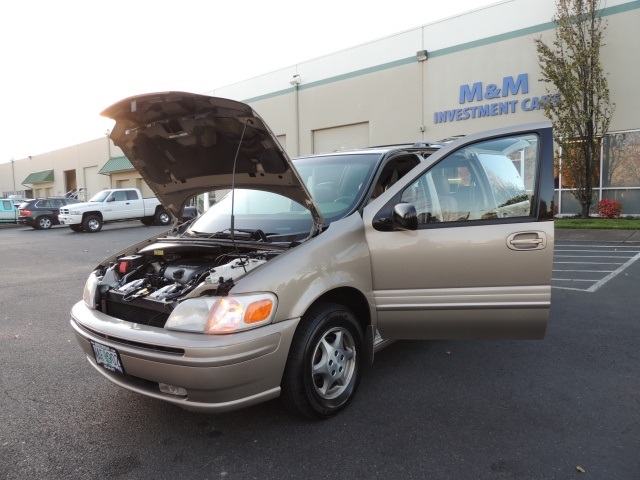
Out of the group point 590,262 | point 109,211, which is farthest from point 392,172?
point 109,211

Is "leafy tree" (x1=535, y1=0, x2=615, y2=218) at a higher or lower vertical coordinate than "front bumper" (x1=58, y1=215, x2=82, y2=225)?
higher

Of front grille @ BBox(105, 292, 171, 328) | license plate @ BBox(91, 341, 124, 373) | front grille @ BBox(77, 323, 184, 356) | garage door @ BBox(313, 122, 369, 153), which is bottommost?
license plate @ BBox(91, 341, 124, 373)

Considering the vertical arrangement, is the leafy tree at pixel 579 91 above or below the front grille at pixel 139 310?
above

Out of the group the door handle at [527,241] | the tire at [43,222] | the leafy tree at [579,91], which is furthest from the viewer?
the tire at [43,222]

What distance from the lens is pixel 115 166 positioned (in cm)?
3600

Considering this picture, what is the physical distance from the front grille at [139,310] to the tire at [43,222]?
924 inches

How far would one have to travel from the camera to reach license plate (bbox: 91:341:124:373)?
2.72 m

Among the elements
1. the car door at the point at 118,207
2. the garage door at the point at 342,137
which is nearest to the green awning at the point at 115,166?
the car door at the point at 118,207

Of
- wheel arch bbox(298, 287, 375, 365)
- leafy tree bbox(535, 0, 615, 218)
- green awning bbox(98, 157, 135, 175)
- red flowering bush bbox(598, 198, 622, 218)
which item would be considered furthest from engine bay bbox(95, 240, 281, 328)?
green awning bbox(98, 157, 135, 175)

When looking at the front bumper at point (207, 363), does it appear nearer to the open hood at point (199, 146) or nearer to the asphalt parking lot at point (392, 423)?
the asphalt parking lot at point (392, 423)

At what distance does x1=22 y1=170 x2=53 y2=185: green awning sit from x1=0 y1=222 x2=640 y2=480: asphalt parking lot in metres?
Answer: 51.8

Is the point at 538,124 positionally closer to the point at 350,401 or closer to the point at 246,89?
the point at 350,401

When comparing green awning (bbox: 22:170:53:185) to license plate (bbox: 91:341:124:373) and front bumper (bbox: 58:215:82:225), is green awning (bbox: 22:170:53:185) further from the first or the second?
license plate (bbox: 91:341:124:373)

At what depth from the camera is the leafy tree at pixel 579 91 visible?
14227mm
